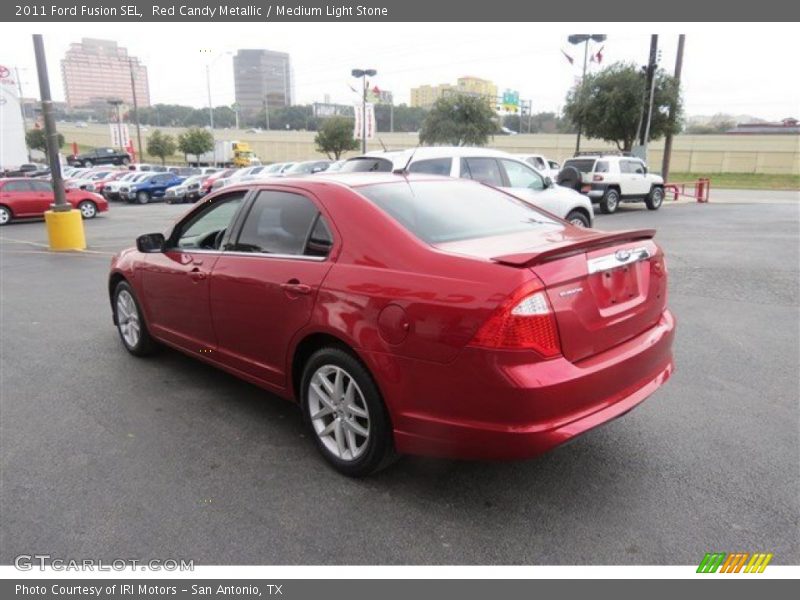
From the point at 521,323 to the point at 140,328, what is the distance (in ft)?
12.6

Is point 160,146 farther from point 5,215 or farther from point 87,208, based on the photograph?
point 5,215

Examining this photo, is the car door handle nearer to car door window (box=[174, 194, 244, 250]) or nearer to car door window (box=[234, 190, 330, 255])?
car door window (box=[234, 190, 330, 255])

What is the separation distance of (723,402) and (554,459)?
1574 millimetres

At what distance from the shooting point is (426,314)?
9.27 feet

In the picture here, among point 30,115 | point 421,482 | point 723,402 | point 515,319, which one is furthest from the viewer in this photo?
point 30,115

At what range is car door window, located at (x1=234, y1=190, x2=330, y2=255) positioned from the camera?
12.0 feet

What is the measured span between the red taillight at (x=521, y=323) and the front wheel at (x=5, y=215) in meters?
22.1

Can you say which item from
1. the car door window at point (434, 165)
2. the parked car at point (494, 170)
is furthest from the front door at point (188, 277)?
the car door window at point (434, 165)

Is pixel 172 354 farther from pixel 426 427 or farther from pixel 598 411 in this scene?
pixel 598 411

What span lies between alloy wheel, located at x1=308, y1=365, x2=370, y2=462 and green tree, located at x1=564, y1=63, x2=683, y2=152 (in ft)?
88.7

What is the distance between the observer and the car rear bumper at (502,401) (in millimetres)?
2676

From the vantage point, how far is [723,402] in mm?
4273

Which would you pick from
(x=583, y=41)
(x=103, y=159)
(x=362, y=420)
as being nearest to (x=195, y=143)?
(x=103, y=159)

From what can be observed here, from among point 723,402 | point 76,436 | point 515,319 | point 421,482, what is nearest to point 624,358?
point 515,319
